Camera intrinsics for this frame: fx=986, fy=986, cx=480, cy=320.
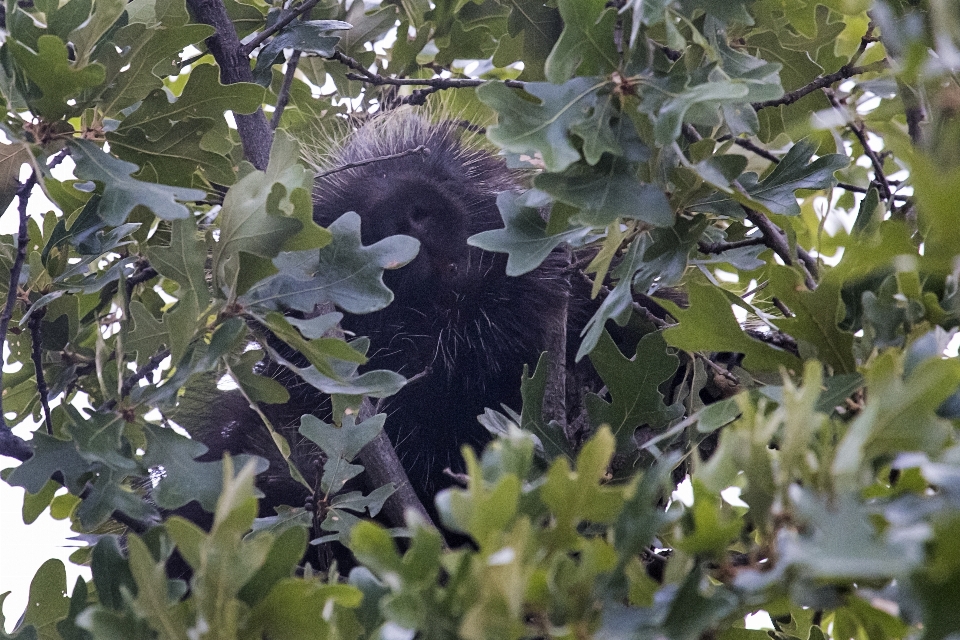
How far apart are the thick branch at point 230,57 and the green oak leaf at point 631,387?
0.73 meters

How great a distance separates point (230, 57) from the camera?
177 cm

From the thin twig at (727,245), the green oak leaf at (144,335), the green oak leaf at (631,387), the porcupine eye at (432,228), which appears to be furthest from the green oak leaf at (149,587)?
the porcupine eye at (432,228)

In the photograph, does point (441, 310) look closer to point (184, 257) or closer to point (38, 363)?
point (38, 363)

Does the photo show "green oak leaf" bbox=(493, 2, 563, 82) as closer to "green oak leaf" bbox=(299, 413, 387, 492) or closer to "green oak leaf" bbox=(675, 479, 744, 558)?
"green oak leaf" bbox=(299, 413, 387, 492)

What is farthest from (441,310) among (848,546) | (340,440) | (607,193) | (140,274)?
(848,546)

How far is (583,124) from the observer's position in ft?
3.74

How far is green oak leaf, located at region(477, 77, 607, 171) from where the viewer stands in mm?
1110

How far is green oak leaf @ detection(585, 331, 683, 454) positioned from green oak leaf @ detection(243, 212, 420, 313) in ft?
1.12

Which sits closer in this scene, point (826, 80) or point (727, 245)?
point (727, 245)

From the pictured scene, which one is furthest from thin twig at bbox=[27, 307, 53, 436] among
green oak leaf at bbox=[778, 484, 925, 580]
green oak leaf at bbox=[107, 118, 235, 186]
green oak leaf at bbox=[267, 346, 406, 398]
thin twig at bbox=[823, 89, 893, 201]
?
thin twig at bbox=[823, 89, 893, 201]

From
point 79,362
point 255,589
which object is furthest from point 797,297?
point 79,362

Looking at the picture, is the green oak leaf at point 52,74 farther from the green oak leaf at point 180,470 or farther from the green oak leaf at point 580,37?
the green oak leaf at point 580,37

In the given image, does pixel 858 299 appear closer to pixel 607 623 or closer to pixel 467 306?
pixel 607 623

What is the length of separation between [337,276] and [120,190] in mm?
301
